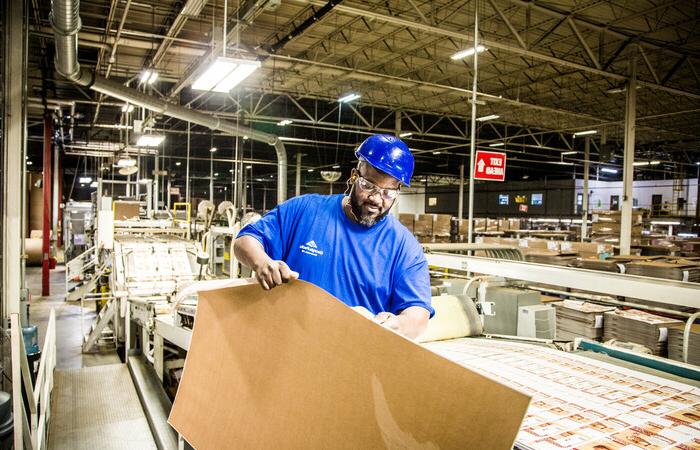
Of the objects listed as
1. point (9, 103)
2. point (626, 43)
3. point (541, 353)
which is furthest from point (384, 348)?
point (626, 43)

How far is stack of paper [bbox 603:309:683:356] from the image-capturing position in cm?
421

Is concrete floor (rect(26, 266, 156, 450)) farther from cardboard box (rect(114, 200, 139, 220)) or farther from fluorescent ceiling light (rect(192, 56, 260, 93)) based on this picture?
cardboard box (rect(114, 200, 139, 220))

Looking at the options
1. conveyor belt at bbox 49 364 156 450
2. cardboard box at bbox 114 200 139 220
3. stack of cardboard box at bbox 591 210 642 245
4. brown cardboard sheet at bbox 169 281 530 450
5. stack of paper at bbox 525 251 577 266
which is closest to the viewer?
brown cardboard sheet at bbox 169 281 530 450

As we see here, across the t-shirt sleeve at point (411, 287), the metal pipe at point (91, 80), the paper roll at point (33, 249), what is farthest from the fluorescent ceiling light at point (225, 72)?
the paper roll at point (33, 249)

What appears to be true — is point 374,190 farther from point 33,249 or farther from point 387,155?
point 33,249

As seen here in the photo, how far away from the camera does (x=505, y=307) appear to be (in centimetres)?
396

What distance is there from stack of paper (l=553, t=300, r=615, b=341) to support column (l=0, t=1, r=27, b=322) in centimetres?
586

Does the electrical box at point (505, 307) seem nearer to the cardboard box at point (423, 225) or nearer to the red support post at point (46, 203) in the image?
the cardboard box at point (423, 225)

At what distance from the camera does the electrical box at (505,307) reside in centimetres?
386

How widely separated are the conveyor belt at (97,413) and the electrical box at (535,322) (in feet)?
10.6

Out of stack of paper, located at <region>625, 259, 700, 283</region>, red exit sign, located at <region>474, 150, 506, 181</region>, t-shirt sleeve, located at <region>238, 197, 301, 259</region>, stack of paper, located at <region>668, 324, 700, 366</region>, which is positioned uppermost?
red exit sign, located at <region>474, 150, 506, 181</region>

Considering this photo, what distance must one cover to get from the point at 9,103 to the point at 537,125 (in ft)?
61.4

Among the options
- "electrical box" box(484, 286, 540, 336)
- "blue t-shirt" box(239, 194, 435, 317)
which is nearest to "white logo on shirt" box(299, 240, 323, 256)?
"blue t-shirt" box(239, 194, 435, 317)

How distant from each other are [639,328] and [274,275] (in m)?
4.21
